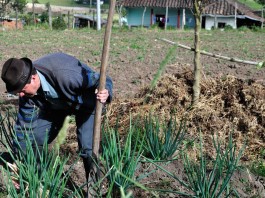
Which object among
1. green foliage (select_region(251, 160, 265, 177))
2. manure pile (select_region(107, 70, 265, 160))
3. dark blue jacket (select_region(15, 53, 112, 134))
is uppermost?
dark blue jacket (select_region(15, 53, 112, 134))

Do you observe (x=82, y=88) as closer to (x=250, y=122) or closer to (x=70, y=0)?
(x=250, y=122)

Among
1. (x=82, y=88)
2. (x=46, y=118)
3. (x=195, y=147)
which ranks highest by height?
(x=82, y=88)

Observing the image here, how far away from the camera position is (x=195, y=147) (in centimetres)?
458

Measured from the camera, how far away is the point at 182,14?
1753 inches

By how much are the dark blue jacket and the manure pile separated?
1465 mm

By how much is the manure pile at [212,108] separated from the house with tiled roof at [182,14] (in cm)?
3556

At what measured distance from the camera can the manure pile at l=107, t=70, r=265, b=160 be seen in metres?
5.09

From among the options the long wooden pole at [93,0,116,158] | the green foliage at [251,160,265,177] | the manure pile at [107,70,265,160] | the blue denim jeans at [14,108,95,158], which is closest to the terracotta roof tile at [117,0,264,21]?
the manure pile at [107,70,265,160]

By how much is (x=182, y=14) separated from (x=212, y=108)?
40104mm

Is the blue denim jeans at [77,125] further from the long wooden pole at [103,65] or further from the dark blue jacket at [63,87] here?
the long wooden pole at [103,65]

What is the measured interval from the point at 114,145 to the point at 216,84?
8.91 ft

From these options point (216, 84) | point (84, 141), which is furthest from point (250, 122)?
point (84, 141)

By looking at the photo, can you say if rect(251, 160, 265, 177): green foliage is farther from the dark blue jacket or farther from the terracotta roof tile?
the terracotta roof tile

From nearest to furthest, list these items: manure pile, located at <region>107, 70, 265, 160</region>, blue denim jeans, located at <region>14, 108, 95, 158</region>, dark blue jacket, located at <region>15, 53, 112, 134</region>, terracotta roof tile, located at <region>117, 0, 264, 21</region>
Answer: dark blue jacket, located at <region>15, 53, 112, 134</region> → blue denim jeans, located at <region>14, 108, 95, 158</region> → manure pile, located at <region>107, 70, 265, 160</region> → terracotta roof tile, located at <region>117, 0, 264, 21</region>
